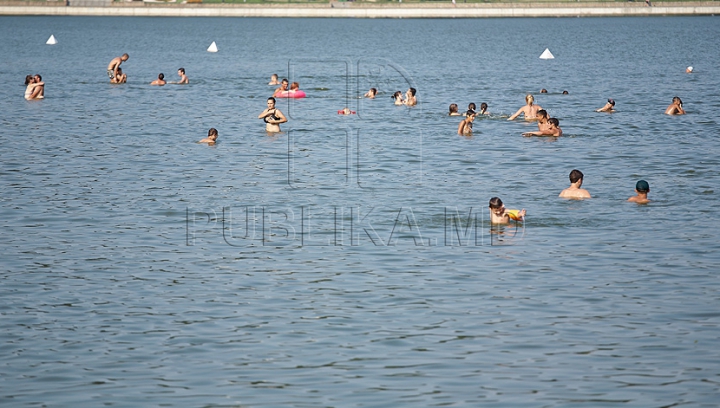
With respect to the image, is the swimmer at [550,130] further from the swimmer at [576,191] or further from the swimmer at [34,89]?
the swimmer at [34,89]

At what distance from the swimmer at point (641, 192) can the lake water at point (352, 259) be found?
416 millimetres

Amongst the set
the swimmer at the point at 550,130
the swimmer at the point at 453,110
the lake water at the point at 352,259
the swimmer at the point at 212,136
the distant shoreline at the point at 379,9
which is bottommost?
the lake water at the point at 352,259

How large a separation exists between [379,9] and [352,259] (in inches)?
4835

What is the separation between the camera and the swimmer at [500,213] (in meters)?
22.4

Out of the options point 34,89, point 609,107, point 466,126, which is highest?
point 34,89

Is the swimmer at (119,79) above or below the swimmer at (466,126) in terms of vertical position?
above

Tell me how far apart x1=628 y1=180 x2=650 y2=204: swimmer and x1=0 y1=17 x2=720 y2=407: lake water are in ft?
1.36

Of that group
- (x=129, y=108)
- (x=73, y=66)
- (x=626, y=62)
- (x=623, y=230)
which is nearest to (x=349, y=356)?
(x=623, y=230)

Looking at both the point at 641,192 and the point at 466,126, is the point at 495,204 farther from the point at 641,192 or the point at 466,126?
the point at 466,126

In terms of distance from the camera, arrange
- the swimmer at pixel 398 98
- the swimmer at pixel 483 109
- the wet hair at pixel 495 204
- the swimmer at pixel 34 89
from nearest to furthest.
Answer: the wet hair at pixel 495 204 < the swimmer at pixel 483 109 < the swimmer at pixel 398 98 < the swimmer at pixel 34 89

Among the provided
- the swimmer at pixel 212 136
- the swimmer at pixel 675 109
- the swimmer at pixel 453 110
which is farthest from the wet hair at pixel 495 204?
the swimmer at pixel 675 109

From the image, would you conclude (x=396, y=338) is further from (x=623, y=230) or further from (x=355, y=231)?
(x=623, y=230)

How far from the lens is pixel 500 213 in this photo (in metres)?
22.6

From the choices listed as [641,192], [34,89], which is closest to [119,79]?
[34,89]
